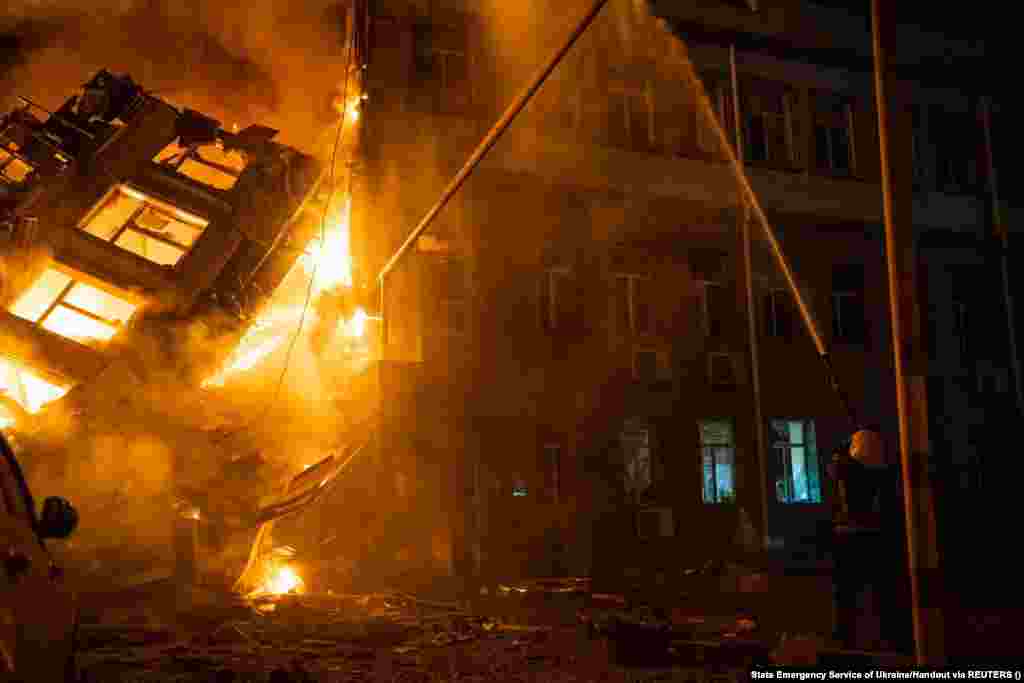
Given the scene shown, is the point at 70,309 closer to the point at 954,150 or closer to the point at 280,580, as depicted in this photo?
the point at 280,580

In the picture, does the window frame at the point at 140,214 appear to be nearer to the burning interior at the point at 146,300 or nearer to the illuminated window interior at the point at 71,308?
the burning interior at the point at 146,300

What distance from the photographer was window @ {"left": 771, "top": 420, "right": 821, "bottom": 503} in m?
19.5

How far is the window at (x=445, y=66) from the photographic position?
16875 mm

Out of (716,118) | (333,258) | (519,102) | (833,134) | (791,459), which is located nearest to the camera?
(519,102)

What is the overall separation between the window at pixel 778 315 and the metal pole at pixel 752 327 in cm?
52

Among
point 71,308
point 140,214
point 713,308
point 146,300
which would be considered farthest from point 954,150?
point 71,308

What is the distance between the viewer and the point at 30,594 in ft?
12.3

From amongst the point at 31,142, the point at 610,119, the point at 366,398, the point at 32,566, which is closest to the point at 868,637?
the point at 32,566

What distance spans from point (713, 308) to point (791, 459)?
397 centimetres

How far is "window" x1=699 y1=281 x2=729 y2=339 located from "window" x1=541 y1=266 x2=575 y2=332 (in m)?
3.38

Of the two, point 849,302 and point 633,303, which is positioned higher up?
point 849,302

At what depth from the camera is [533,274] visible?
17391 millimetres

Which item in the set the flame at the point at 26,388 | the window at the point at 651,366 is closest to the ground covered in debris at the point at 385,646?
the flame at the point at 26,388

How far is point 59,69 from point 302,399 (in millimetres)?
6476
